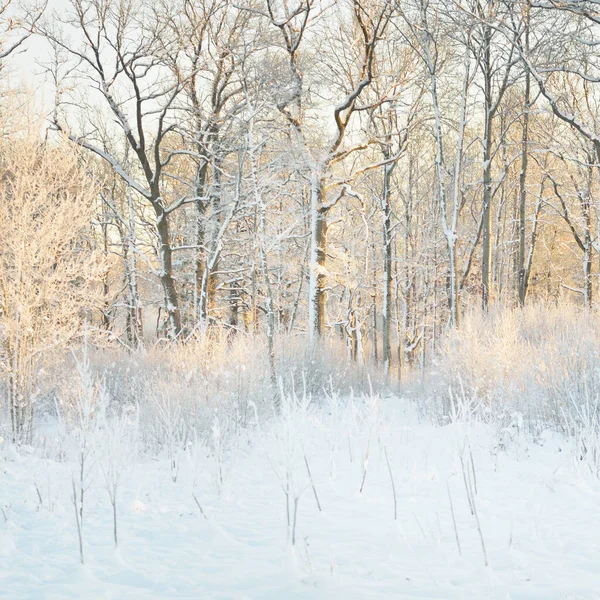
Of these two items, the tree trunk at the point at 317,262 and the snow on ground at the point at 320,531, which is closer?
the snow on ground at the point at 320,531

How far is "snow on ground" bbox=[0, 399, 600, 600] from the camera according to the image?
9.93ft

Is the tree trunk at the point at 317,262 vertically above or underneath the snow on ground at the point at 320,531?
above

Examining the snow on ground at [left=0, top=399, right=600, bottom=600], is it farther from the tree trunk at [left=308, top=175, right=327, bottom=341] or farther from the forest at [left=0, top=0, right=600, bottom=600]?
the tree trunk at [left=308, top=175, right=327, bottom=341]

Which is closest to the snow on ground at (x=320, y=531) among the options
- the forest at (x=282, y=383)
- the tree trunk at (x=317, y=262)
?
the forest at (x=282, y=383)

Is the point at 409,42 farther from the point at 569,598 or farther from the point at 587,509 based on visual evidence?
the point at 569,598

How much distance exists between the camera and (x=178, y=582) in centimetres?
314

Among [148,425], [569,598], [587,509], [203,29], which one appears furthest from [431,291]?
[569,598]

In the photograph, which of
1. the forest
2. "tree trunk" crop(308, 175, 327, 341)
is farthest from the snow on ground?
"tree trunk" crop(308, 175, 327, 341)

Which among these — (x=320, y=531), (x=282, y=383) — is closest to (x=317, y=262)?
(x=282, y=383)

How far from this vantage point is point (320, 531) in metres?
3.89

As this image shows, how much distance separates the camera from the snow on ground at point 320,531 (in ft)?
9.93

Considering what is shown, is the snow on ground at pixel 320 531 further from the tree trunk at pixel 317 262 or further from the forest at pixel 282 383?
the tree trunk at pixel 317 262

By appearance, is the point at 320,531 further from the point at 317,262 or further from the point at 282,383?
the point at 317,262

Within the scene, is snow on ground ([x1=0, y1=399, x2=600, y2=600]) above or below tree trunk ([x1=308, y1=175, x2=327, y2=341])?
below
